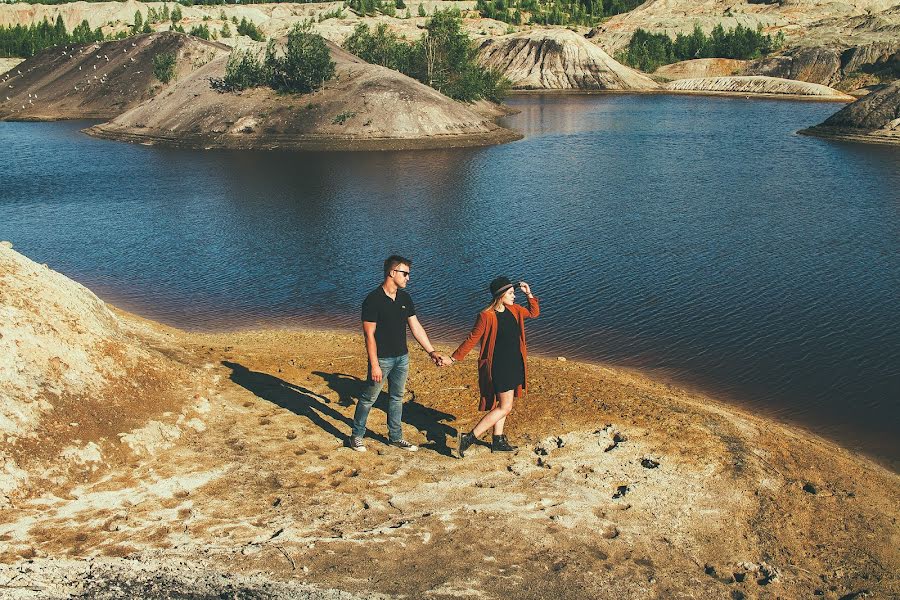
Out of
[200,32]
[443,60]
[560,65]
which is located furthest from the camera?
[200,32]

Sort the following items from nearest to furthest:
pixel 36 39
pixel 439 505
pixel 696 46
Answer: pixel 439 505, pixel 36 39, pixel 696 46

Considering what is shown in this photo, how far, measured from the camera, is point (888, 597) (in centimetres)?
1001

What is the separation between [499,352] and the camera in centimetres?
1313

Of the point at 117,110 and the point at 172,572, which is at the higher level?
the point at 117,110

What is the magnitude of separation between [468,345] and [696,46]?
172186 millimetres

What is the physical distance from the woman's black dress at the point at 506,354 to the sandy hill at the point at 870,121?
69767 mm

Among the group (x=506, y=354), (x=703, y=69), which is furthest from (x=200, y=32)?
(x=506, y=354)

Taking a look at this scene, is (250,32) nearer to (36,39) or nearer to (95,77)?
(36,39)

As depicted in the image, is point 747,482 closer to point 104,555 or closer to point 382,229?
point 104,555

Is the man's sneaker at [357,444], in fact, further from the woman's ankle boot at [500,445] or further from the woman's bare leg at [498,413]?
the woman's ankle boot at [500,445]

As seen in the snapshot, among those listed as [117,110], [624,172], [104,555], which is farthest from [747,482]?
[117,110]

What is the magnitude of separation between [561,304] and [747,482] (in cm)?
1415

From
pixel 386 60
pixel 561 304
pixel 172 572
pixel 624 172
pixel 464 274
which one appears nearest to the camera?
pixel 172 572

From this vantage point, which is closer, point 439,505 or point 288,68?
point 439,505
